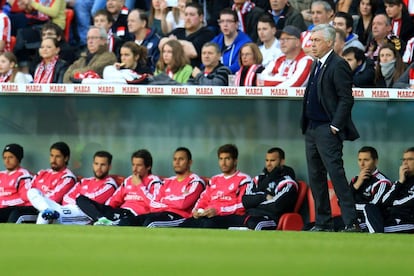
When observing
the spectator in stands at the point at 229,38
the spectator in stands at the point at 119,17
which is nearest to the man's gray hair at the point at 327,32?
the spectator in stands at the point at 229,38

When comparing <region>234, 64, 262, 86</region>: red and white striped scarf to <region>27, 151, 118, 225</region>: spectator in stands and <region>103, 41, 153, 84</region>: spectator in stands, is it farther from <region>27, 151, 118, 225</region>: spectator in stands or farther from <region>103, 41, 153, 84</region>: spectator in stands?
<region>27, 151, 118, 225</region>: spectator in stands

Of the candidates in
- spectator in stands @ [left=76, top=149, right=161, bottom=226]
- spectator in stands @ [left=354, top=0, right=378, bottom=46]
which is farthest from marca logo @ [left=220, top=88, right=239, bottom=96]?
spectator in stands @ [left=354, top=0, right=378, bottom=46]

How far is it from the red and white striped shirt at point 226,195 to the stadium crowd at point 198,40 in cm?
111

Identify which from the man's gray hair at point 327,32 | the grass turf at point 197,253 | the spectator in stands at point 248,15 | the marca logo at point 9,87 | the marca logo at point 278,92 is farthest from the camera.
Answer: the spectator in stands at point 248,15

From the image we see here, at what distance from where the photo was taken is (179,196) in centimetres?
1205

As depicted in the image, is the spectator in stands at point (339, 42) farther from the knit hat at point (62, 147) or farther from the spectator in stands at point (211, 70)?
the knit hat at point (62, 147)

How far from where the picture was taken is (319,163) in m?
10.4

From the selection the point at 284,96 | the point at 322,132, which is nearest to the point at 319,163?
the point at 322,132

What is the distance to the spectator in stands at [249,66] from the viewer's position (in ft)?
40.8

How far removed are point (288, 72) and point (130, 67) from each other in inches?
70.1

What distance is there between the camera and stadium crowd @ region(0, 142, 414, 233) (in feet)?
37.4

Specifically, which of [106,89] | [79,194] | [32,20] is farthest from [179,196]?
[32,20]

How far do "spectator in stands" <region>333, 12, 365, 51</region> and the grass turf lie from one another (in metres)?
4.05

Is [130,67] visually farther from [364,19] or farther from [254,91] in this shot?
[364,19]
